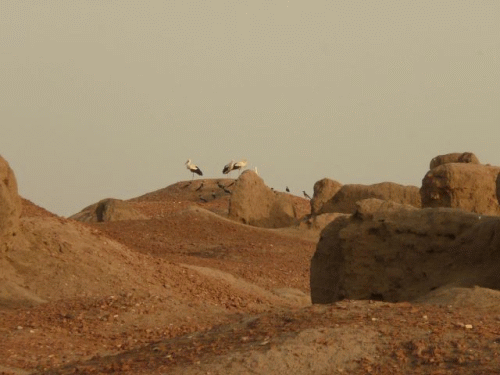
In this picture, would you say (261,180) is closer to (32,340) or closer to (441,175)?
(441,175)

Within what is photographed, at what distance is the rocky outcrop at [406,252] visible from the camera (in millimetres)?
12242

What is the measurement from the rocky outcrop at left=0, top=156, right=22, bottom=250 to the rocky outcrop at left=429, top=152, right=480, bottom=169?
12.3 meters

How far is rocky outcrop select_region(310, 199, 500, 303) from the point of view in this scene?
12242mm

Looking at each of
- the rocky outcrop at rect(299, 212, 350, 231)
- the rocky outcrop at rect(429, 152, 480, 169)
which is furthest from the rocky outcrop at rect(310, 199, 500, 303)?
the rocky outcrop at rect(299, 212, 350, 231)

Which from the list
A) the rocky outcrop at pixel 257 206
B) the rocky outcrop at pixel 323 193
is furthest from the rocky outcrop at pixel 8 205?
the rocky outcrop at pixel 323 193

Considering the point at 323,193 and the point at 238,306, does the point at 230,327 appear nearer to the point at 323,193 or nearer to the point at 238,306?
the point at 238,306

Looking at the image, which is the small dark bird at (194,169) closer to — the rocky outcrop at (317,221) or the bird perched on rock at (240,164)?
the bird perched on rock at (240,164)

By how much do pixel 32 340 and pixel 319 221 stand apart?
17.6 meters

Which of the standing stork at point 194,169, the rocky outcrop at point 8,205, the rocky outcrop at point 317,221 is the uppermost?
the standing stork at point 194,169

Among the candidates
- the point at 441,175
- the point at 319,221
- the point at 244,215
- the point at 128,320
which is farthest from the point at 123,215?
the point at 128,320

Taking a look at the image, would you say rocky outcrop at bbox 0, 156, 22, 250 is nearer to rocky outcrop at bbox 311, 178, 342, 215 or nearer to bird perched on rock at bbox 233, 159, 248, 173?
rocky outcrop at bbox 311, 178, 342, 215

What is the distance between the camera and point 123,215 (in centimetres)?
3231

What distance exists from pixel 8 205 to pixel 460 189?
9318 millimetres

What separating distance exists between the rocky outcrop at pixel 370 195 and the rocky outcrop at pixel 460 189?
5.94 meters
